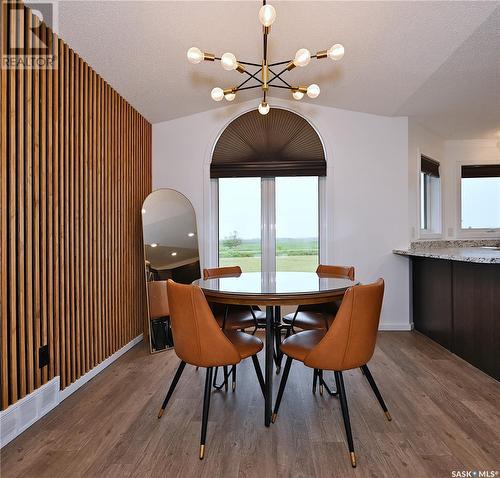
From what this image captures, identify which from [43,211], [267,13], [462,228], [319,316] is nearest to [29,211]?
[43,211]

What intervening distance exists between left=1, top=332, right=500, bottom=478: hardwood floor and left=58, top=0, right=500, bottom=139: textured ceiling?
8.52ft

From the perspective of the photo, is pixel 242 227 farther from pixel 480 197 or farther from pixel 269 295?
pixel 480 197

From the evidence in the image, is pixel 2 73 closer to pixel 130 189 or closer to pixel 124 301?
pixel 130 189

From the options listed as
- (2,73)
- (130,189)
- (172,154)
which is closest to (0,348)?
(2,73)

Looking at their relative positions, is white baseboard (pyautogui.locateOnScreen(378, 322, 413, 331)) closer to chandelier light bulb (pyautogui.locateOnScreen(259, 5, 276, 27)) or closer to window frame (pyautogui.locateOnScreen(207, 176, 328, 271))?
window frame (pyautogui.locateOnScreen(207, 176, 328, 271))

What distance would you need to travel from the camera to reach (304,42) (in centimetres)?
282

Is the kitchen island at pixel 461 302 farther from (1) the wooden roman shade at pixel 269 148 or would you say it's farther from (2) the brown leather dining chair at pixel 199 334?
(2) the brown leather dining chair at pixel 199 334

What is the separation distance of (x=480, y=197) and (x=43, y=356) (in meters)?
5.72

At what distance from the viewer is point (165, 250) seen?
352cm

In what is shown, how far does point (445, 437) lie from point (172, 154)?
3.74m

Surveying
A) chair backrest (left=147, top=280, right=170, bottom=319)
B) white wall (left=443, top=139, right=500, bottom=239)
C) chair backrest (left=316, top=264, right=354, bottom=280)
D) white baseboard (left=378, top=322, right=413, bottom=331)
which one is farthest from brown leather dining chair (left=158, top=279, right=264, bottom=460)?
white wall (left=443, top=139, right=500, bottom=239)

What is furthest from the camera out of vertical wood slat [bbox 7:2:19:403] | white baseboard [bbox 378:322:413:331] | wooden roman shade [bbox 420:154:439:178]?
wooden roman shade [bbox 420:154:439:178]

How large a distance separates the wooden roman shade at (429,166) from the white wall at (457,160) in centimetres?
29

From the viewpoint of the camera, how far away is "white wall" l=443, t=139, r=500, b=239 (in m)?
4.82
